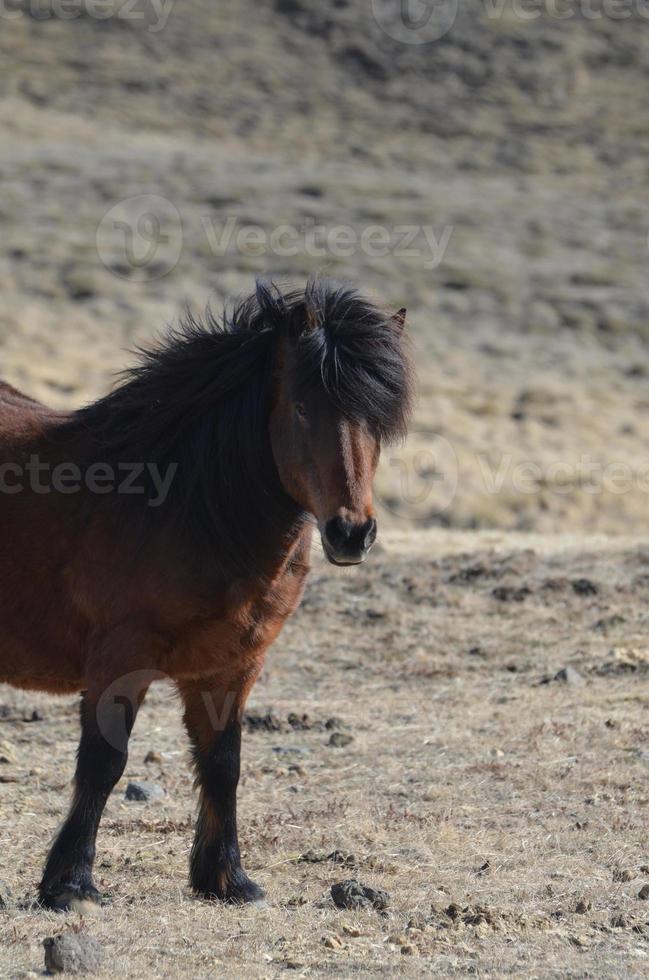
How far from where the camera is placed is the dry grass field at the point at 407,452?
17.9ft

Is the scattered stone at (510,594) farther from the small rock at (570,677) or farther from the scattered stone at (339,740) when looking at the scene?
the scattered stone at (339,740)

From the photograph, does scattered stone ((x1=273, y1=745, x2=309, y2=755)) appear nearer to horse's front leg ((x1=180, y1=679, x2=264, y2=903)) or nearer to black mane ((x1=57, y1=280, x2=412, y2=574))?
horse's front leg ((x1=180, y1=679, x2=264, y2=903))

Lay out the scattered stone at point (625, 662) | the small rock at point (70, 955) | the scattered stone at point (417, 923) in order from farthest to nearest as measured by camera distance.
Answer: the scattered stone at point (625, 662), the scattered stone at point (417, 923), the small rock at point (70, 955)

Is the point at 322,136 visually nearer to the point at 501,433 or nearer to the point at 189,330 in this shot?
the point at 501,433

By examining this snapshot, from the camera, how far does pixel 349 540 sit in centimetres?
475

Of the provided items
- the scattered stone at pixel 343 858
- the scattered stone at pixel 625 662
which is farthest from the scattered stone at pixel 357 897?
the scattered stone at pixel 625 662

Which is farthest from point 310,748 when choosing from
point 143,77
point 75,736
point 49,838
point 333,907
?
point 143,77

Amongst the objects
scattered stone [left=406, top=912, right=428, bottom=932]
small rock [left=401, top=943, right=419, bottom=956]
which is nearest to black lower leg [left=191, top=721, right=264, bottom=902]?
scattered stone [left=406, top=912, right=428, bottom=932]

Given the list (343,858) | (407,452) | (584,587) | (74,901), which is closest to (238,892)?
(343,858)

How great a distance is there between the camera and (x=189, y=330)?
19.2 ft

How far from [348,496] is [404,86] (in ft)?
147

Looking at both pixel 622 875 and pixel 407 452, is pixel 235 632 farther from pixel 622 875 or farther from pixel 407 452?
pixel 407 452

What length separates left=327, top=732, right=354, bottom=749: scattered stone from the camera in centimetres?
786

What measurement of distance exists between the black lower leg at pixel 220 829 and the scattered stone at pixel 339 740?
2126mm
